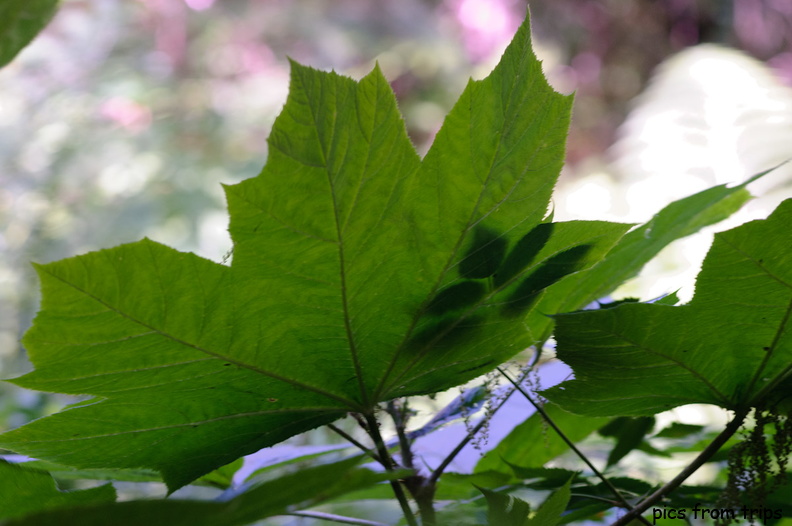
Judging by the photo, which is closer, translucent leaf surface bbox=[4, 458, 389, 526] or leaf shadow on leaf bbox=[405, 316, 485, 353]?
translucent leaf surface bbox=[4, 458, 389, 526]

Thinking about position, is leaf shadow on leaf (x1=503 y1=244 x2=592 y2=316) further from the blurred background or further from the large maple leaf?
the blurred background

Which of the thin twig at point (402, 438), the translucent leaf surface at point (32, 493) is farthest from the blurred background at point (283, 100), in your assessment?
the translucent leaf surface at point (32, 493)

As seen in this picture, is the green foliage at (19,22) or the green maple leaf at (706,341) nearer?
the green maple leaf at (706,341)

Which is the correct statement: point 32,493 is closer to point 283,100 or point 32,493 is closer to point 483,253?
point 483,253

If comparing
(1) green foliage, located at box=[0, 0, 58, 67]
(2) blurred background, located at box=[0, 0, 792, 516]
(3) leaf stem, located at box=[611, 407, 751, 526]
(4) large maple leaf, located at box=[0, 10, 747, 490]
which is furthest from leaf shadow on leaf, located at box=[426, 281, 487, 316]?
(2) blurred background, located at box=[0, 0, 792, 516]

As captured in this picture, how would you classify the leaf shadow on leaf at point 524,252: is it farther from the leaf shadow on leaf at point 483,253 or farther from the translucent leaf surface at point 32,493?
the translucent leaf surface at point 32,493

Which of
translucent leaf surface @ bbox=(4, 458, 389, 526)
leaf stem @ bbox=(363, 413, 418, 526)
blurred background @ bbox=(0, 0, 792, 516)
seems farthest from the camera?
blurred background @ bbox=(0, 0, 792, 516)
